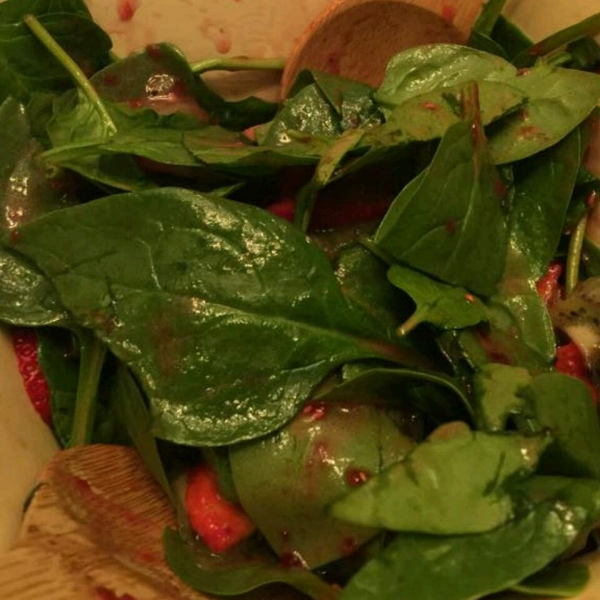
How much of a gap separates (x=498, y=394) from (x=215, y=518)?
0.39 meters

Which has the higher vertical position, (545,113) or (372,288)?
(545,113)

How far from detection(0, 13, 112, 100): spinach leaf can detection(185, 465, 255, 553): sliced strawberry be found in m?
0.61

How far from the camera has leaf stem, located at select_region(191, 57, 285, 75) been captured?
53.4 inches

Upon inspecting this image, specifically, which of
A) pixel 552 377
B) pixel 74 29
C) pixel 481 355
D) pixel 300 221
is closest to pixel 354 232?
pixel 300 221

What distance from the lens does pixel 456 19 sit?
1390 millimetres

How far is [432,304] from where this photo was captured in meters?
1.08

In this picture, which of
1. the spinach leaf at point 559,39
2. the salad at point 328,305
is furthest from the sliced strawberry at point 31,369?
the spinach leaf at point 559,39

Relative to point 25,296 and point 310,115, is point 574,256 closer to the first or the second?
point 310,115

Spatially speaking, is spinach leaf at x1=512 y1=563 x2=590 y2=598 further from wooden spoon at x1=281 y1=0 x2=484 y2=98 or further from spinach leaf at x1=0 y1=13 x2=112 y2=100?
spinach leaf at x1=0 y1=13 x2=112 y2=100

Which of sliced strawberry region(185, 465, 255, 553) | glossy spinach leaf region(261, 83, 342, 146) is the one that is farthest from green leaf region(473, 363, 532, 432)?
glossy spinach leaf region(261, 83, 342, 146)

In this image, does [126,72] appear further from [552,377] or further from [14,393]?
[552,377]

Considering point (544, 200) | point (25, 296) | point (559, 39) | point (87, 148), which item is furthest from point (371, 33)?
point (25, 296)

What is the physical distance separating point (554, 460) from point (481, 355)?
0.18 meters

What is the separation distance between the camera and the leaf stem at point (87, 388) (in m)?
1.17
